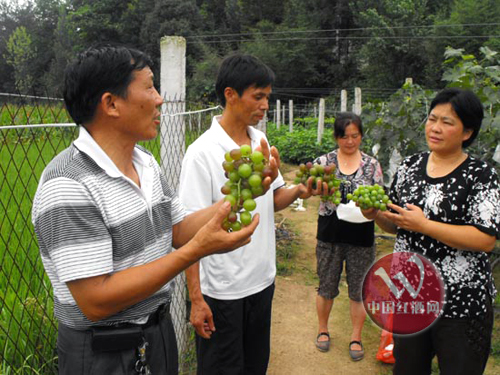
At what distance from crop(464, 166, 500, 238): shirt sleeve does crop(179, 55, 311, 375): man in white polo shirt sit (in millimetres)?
954

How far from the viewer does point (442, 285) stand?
2047 millimetres

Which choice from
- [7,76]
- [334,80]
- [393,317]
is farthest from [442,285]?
[7,76]

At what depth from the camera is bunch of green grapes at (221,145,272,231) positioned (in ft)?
4.56

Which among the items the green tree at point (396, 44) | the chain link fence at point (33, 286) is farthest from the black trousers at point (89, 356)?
the green tree at point (396, 44)

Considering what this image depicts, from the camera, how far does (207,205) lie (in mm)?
2037

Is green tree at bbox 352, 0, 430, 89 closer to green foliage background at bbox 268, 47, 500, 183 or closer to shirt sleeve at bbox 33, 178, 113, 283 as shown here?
green foliage background at bbox 268, 47, 500, 183

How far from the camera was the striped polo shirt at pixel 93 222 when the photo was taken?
1183 mm

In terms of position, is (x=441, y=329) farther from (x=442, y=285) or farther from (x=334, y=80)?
(x=334, y=80)

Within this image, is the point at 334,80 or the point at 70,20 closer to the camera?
the point at 334,80

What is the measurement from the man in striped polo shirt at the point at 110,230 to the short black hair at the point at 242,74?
2.54 feet

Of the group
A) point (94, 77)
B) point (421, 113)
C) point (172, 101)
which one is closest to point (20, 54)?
point (421, 113)

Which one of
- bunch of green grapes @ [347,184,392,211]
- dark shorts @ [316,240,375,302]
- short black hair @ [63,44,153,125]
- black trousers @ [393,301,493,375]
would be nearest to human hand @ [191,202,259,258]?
short black hair @ [63,44,153,125]

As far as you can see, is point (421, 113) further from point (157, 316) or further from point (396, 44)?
A: point (396, 44)

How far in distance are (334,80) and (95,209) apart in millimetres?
34931
